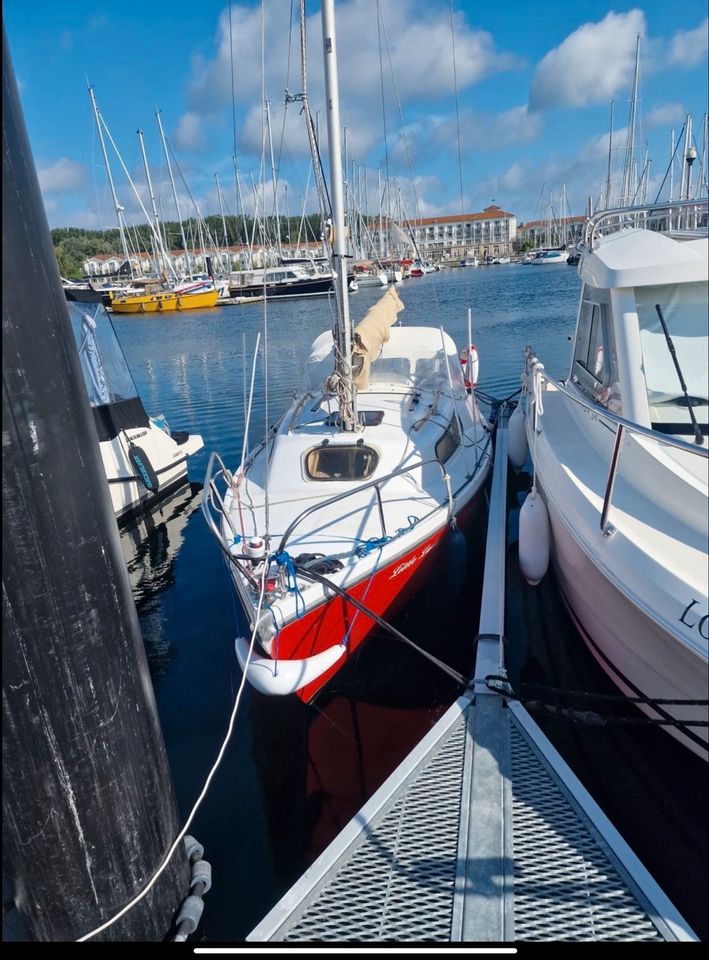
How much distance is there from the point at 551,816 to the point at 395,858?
885 mm

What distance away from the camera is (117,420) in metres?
9.87

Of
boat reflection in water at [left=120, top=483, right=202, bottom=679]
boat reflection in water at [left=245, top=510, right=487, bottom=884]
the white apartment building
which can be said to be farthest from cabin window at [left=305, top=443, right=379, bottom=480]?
the white apartment building

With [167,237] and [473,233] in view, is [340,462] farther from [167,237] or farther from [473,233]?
[473,233]

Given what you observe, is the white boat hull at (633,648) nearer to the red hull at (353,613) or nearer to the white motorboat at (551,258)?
the red hull at (353,613)

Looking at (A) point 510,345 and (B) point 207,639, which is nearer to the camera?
(B) point 207,639

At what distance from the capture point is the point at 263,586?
4.46 m

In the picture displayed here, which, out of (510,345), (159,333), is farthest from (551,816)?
(159,333)

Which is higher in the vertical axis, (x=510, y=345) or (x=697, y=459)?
(x=697, y=459)

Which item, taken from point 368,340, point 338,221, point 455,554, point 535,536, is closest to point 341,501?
point 455,554

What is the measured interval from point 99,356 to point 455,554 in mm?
7058

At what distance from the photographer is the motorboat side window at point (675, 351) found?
470 centimetres

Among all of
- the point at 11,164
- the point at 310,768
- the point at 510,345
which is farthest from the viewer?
the point at 510,345

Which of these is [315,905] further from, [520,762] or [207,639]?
[207,639]

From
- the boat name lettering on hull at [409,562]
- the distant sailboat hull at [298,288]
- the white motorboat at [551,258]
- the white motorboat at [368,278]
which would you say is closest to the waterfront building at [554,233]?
the white motorboat at [551,258]
